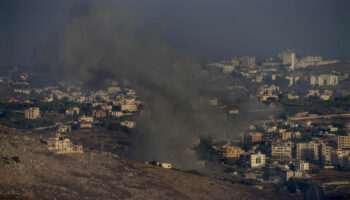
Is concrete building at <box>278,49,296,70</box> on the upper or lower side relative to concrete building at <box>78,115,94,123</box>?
upper

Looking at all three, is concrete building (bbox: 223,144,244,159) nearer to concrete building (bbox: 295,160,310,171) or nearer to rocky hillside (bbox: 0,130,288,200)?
concrete building (bbox: 295,160,310,171)

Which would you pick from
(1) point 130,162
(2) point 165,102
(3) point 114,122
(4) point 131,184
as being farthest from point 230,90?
(4) point 131,184

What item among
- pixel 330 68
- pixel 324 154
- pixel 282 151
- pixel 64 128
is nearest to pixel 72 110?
pixel 64 128

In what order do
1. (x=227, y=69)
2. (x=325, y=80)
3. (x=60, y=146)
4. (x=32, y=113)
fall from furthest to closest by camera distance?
1. (x=325, y=80)
2. (x=227, y=69)
3. (x=32, y=113)
4. (x=60, y=146)

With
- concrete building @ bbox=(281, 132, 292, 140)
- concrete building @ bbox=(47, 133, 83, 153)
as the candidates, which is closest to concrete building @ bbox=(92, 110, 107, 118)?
concrete building @ bbox=(281, 132, 292, 140)

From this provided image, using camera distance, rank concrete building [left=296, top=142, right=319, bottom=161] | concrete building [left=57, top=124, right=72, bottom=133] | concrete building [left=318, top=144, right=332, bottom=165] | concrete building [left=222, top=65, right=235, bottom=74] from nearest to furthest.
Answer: concrete building [left=318, top=144, right=332, bottom=165] → concrete building [left=296, top=142, right=319, bottom=161] → concrete building [left=57, top=124, right=72, bottom=133] → concrete building [left=222, top=65, right=235, bottom=74]

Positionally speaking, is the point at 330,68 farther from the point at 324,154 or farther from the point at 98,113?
the point at 324,154
